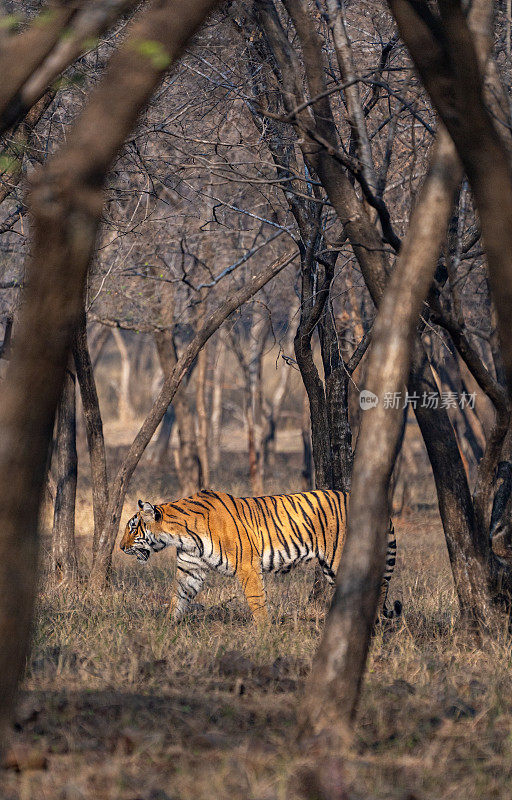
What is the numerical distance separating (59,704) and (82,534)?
387 inches

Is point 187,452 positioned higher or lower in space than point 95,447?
higher

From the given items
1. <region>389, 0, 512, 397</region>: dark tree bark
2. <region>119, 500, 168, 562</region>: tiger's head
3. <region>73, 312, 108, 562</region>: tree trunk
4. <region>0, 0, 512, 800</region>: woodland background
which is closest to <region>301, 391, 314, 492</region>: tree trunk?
<region>0, 0, 512, 800</region>: woodland background

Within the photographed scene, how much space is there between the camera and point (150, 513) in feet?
26.0

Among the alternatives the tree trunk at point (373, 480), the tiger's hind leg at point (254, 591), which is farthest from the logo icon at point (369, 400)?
the tiger's hind leg at point (254, 591)

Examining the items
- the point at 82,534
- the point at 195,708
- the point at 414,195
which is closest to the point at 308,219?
the point at 414,195

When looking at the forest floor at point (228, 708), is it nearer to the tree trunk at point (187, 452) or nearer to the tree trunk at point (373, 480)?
the tree trunk at point (373, 480)

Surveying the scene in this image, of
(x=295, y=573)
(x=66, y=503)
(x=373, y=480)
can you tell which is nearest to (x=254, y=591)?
(x=66, y=503)

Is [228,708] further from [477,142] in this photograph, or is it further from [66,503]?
[66,503]

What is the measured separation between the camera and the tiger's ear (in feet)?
25.9

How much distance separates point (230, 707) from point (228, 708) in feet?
0.07

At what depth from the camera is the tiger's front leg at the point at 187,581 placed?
769 centimetres

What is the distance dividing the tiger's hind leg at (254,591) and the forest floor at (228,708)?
0.11 m

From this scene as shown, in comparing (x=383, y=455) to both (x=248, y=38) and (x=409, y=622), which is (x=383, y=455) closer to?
(x=409, y=622)

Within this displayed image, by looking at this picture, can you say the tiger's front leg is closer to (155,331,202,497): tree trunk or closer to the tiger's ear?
the tiger's ear
